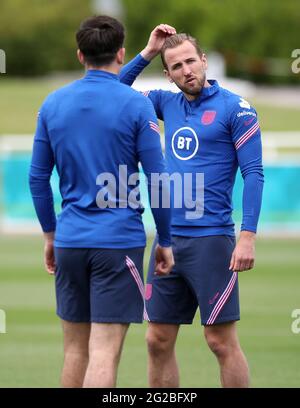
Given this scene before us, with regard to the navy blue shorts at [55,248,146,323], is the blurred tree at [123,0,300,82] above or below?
above

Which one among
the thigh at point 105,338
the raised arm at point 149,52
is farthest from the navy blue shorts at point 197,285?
the raised arm at point 149,52

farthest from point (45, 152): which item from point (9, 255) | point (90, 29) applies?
point (9, 255)

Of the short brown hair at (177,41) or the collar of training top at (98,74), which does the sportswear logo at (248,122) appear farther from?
the collar of training top at (98,74)

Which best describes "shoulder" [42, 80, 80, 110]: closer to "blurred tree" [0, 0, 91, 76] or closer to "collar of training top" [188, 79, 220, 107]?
"collar of training top" [188, 79, 220, 107]

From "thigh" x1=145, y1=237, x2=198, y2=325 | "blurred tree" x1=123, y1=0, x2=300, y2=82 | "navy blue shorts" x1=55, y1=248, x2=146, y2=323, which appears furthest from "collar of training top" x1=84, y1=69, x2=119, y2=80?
"blurred tree" x1=123, y1=0, x2=300, y2=82

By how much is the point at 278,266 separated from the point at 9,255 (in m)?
4.01

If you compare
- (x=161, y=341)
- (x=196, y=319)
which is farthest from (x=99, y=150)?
(x=196, y=319)

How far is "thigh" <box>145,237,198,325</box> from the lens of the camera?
739 centimetres

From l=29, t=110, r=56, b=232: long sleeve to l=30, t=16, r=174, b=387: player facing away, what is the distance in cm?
2

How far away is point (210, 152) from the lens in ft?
23.9

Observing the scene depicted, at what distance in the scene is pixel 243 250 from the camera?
22.7 ft

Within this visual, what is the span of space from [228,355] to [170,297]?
0.54 metres

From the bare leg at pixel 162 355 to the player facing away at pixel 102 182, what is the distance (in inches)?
39.7
